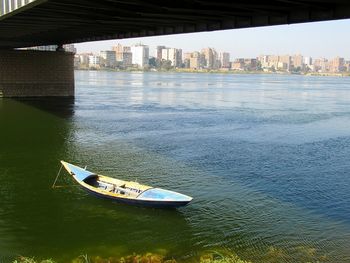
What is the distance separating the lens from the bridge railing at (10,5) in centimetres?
2192

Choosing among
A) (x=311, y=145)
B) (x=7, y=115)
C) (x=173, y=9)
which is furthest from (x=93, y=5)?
(x=7, y=115)

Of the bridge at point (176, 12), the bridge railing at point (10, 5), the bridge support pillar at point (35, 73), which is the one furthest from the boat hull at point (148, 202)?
the bridge support pillar at point (35, 73)

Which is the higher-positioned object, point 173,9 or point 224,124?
point 173,9

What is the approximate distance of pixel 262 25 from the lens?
22547mm

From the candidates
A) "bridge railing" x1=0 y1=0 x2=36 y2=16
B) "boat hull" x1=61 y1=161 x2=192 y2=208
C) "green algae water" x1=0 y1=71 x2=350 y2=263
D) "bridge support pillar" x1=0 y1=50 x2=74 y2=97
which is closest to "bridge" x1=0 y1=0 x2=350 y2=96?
"bridge railing" x1=0 y1=0 x2=36 y2=16

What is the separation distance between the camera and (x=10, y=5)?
2488 cm

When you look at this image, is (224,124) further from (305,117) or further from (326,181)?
(326,181)

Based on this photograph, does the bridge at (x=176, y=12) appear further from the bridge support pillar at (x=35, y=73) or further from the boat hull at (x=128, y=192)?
the bridge support pillar at (x=35, y=73)

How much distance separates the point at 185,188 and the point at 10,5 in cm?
1284

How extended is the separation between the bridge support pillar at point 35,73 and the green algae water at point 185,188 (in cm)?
1776

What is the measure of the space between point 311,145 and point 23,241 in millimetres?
22035

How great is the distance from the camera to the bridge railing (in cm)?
2192

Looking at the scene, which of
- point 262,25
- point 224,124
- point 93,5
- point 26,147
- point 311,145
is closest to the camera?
point 93,5

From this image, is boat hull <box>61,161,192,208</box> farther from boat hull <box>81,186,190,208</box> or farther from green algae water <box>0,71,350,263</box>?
green algae water <box>0,71,350,263</box>
